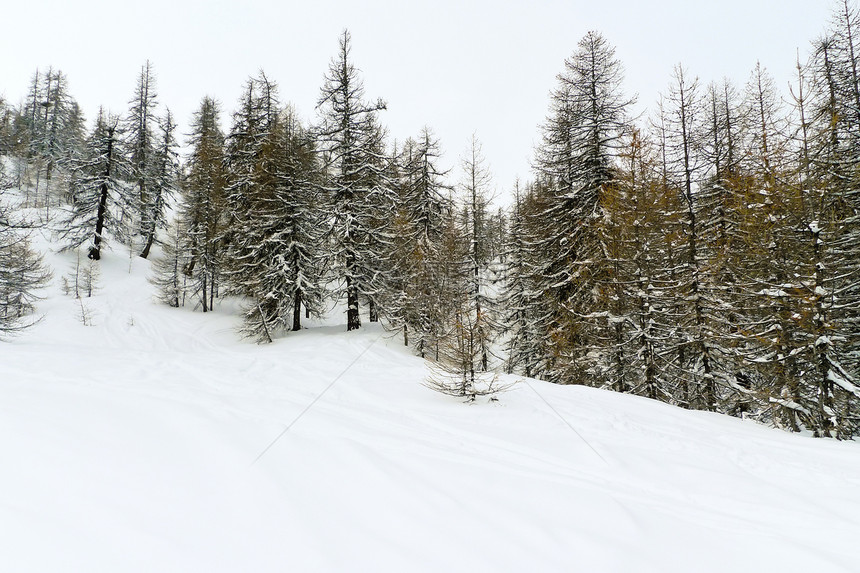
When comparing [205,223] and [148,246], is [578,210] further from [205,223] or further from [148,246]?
[148,246]

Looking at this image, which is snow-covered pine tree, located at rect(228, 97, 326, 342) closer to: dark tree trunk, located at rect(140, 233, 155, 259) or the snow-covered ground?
the snow-covered ground

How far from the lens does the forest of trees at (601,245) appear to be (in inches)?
367

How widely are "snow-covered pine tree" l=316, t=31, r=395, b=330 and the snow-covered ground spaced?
35.8ft

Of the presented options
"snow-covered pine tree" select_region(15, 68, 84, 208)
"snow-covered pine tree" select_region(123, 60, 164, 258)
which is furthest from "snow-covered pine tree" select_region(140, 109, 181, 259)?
"snow-covered pine tree" select_region(15, 68, 84, 208)

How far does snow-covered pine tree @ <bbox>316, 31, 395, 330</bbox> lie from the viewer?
18188 millimetres

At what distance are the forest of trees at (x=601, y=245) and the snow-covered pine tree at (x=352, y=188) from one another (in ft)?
0.41

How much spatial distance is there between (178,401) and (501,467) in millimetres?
5157

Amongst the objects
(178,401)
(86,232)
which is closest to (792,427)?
(178,401)

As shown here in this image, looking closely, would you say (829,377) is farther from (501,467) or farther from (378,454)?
(378,454)

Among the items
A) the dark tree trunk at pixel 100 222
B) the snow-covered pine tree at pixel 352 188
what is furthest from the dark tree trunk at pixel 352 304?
the dark tree trunk at pixel 100 222

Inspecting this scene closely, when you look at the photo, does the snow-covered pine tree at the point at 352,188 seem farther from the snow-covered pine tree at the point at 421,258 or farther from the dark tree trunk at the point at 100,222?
the dark tree trunk at the point at 100,222

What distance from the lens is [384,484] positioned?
379 cm

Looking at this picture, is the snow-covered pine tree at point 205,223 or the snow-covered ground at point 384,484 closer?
the snow-covered ground at point 384,484

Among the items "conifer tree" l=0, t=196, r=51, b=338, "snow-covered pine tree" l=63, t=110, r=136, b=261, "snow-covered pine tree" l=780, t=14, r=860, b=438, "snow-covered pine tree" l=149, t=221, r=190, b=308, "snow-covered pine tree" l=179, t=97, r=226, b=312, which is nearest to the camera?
"snow-covered pine tree" l=780, t=14, r=860, b=438
